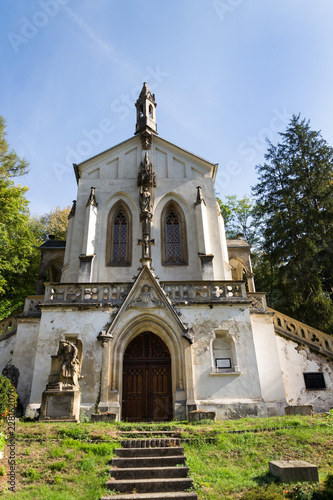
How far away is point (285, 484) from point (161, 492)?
2.33 m

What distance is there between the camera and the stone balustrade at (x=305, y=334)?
16797 mm

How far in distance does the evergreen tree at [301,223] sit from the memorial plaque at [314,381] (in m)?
4.54

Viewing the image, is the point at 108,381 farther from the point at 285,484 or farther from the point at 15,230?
the point at 15,230

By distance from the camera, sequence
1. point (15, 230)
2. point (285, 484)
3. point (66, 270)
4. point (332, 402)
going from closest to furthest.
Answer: point (285, 484), point (332, 402), point (66, 270), point (15, 230)

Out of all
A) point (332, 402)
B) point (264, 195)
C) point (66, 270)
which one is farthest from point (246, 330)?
point (264, 195)

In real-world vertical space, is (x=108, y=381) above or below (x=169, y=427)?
above

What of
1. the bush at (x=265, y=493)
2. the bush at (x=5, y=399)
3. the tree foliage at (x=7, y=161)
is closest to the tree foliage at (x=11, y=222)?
the tree foliage at (x=7, y=161)

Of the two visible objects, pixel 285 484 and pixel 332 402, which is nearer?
pixel 285 484

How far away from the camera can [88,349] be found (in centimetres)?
1423

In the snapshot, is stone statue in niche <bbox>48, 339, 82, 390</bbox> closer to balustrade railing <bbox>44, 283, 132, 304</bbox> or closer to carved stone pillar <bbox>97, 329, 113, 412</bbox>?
carved stone pillar <bbox>97, 329, 113, 412</bbox>

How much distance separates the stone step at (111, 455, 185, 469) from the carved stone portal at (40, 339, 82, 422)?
12.2 ft

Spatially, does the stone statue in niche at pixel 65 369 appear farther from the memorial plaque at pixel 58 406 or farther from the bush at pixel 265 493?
the bush at pixel 265 493

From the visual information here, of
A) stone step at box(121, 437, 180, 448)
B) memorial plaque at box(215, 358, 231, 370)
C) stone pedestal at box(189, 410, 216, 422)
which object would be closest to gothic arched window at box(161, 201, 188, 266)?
memorial plaque at box(215, 358, 231, 370)

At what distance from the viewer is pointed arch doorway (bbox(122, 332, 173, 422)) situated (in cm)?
1438
